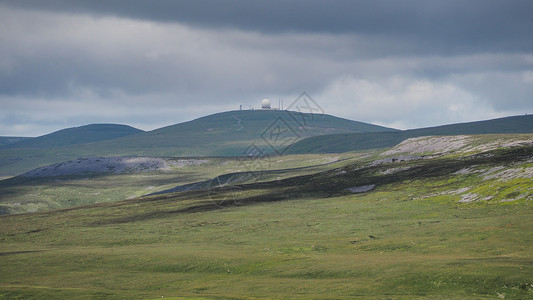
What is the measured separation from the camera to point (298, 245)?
90.9 meters

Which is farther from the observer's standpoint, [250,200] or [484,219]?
[250,200]

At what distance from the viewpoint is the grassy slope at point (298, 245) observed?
55.7 meters

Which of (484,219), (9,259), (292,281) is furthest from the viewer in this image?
(484,219)

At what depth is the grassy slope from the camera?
55.7 metres

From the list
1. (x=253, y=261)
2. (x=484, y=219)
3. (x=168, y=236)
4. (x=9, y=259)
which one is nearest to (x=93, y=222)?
(x=168, y=236)

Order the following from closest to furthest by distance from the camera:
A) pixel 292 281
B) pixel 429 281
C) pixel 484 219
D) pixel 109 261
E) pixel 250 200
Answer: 1. pixel 429 281
2. pixel 292 281
3. pixel 109 261
4. pixel 484 219
5. pixel 250 200

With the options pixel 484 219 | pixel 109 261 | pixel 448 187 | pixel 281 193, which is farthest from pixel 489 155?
pixel 109 261

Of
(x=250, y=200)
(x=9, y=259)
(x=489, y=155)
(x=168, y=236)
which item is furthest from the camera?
(x=489, y=155)

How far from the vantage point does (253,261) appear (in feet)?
245

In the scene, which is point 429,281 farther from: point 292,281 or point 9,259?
point 9,259

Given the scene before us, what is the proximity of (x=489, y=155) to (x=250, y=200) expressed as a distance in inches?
3100

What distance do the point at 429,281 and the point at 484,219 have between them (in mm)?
45792

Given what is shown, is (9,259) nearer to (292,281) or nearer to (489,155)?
(292,281)

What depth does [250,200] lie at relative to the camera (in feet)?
552
